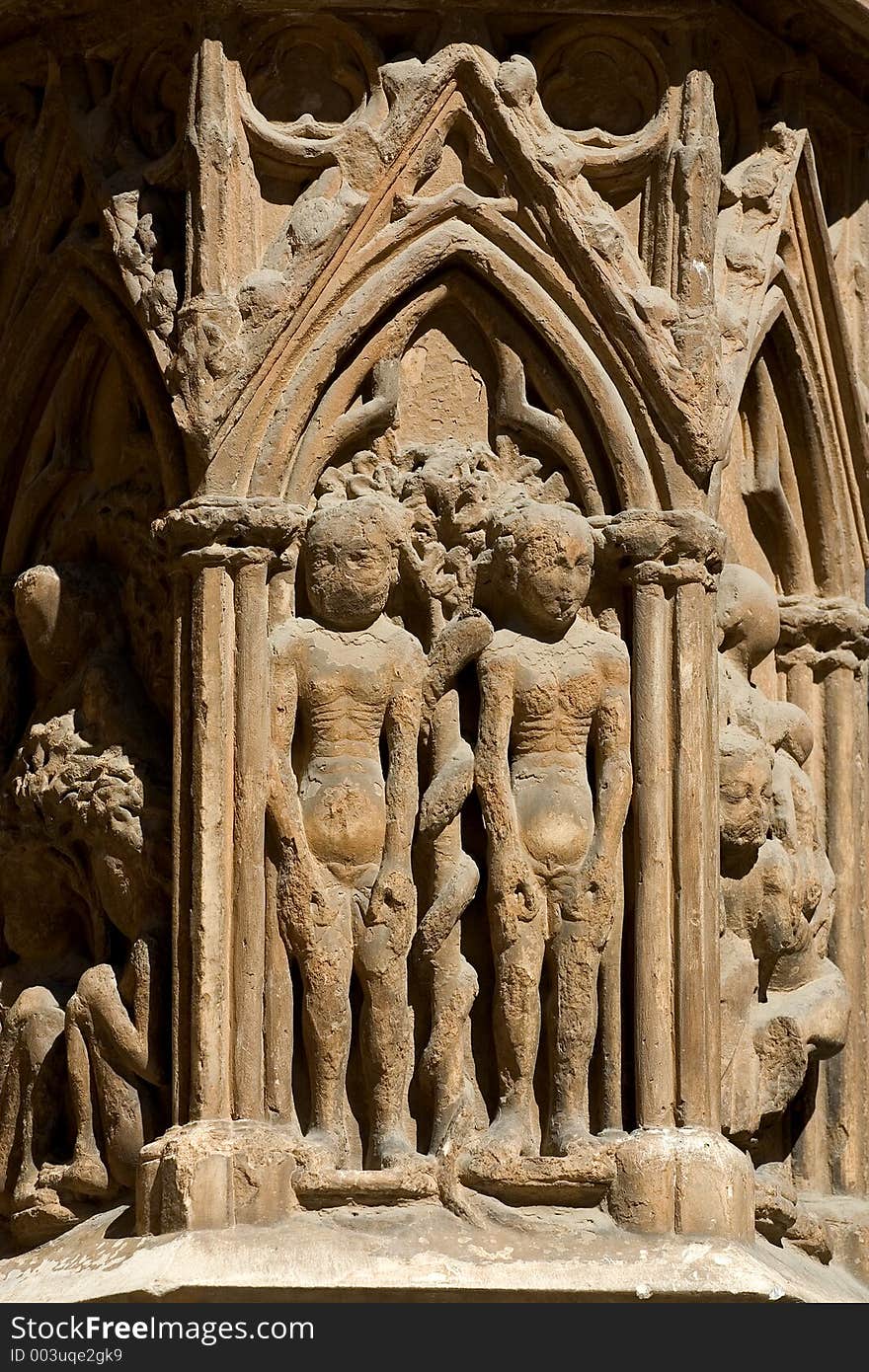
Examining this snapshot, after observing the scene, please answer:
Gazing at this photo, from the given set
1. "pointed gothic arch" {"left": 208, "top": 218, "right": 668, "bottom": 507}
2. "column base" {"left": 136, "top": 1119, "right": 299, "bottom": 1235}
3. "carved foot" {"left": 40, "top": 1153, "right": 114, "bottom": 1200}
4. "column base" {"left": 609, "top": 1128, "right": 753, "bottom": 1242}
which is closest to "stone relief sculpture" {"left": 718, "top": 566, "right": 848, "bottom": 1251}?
"column base" {"left": 609, "top": 1128, "right": 753, "bottom": 1242}

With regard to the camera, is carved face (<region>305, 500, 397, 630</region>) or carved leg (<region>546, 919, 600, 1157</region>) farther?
carved face (<region>305, 500, 397, 630</region>)

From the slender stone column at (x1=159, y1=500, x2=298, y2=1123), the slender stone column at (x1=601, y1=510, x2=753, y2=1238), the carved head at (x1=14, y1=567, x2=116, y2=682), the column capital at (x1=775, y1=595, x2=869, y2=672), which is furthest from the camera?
the column capital at (x1=775, y1=595, x2=869, y2=672)

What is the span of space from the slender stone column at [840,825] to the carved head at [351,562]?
1.83 meters

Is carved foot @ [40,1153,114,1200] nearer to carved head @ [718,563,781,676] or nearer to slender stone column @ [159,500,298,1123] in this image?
slender stone column @ [159,500,298,1123]

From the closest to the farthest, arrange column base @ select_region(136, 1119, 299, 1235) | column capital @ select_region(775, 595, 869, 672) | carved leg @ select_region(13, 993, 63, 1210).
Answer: column base @ select_region(136, 1119, 299, 1235) → carved leg @ select_region(13, 993, 63, 1210) → column capital @ select_region(775, 595, 869, 672)

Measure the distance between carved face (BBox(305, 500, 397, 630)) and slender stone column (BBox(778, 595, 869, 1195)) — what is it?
184 cm

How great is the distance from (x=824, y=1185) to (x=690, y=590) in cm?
228

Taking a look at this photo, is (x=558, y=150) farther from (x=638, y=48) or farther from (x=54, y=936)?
(x=54, y=936)

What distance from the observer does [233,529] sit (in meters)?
10.4

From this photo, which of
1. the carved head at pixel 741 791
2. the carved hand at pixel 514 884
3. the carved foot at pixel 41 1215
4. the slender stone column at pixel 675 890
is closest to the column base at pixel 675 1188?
the slender stone column at pixel 675 890

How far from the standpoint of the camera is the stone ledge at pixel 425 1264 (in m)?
9.84

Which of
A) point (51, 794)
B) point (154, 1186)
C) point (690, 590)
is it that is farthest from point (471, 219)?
point (154, 1186)

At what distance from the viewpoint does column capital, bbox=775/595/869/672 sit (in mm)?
11672

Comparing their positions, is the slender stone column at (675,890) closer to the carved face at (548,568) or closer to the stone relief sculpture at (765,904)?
the carved face at (548,568)
